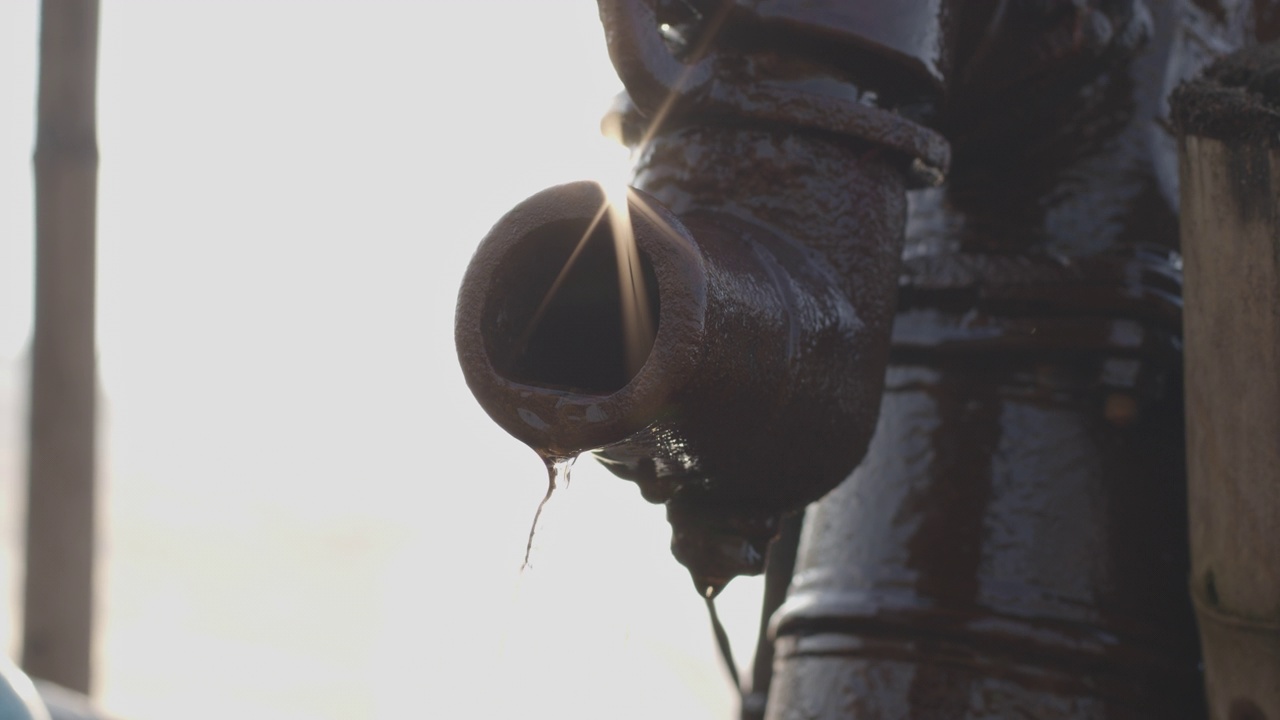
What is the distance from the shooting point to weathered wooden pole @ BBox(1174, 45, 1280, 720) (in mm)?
1326

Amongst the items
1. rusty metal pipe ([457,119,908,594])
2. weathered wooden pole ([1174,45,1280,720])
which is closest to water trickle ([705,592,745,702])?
rusty metal pipe ([457,119,908,594])

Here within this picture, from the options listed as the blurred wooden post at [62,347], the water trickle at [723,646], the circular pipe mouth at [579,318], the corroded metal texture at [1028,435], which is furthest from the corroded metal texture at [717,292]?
the blurred wooden post at [62,347]

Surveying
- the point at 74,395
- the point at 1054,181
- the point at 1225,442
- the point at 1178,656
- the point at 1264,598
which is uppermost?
the point at 1054,181

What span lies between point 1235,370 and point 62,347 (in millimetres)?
4213

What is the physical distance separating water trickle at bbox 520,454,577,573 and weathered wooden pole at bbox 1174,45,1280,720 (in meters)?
0.67

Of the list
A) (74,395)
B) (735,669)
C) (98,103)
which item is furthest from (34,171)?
(735,669)

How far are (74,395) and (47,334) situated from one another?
228 mm

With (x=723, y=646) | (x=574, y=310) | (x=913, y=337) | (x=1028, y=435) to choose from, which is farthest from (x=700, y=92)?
(x=723, y=646)

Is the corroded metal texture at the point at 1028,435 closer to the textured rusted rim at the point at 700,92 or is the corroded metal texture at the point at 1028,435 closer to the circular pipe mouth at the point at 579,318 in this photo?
the textured rusted rim at the point at 700,92

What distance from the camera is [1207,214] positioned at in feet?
4.52

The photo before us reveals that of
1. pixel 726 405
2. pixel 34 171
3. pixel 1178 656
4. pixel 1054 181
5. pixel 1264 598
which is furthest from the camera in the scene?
pixel 34 171

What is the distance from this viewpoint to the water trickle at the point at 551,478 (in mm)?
1159

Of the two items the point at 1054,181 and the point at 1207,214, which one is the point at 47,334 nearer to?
the point at 1054,181

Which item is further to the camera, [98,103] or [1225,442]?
[98,103]
